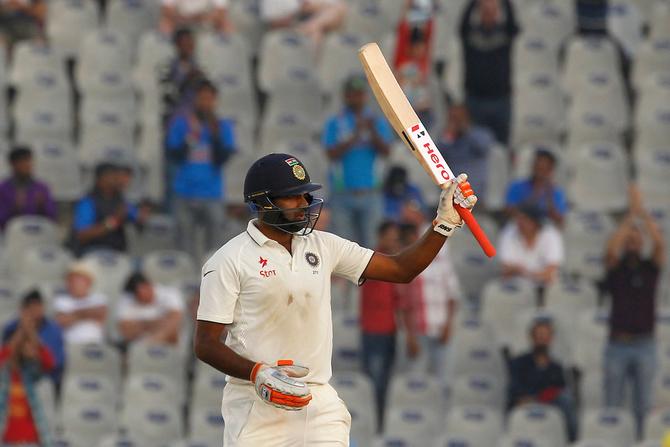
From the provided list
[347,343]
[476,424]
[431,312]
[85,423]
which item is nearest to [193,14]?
[347,343]

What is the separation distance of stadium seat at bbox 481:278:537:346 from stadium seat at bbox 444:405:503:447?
1.00 metres

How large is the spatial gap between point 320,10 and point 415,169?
2.15 meters

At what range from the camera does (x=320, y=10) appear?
642 inches

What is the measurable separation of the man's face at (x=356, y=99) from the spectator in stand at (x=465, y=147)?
2.24 feet

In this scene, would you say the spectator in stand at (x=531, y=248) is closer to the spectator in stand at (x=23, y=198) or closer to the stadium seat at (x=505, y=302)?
the stadium seat at (x=505, y=302)

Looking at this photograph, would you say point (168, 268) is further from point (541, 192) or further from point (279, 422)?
point (279, 422)

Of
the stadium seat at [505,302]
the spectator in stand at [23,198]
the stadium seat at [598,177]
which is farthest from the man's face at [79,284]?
the stadium seat at [598,177]

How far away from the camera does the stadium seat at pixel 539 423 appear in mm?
12195

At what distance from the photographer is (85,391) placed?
511 inches

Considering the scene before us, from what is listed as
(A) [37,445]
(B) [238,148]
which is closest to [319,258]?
(A) [37,445]

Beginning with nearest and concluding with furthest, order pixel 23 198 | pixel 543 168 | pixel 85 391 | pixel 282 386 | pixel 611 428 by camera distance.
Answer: pixel 282 386 < pixel 611 428 < pixel 85 391 < pixel 543 168 < pixel 23 198

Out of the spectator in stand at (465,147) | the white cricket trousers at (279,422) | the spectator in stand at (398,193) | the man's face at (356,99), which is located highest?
the man's face at (356,99)

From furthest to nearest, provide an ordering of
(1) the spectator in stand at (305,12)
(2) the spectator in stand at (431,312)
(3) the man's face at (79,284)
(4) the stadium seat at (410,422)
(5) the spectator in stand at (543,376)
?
(1) the spectator in stand at (305,12)
(3) the man's face at (79,284)
(2) the spectator in stand at (431,312)
(4) the stadium seat at (410,422)
(5) the spectator in stand at (543,376)

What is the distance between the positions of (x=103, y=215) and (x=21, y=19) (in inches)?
126
